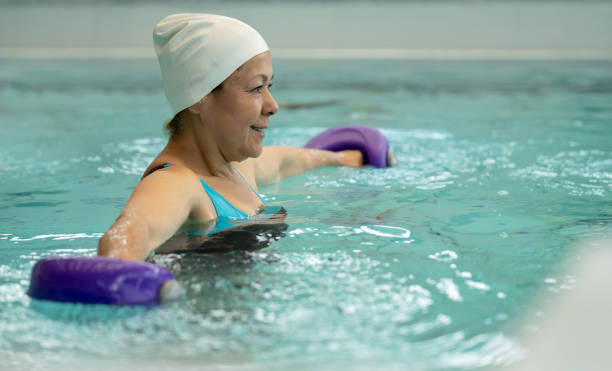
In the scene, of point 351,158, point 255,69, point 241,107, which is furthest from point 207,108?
point 351,158

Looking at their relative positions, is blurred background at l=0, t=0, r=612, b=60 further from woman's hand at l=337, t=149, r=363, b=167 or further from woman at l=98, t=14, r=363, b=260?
woman at l=98, t=14, r=363, b=260

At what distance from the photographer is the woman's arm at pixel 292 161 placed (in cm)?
421

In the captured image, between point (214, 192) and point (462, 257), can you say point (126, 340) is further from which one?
point (462, 257)

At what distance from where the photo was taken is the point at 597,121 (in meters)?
7.17

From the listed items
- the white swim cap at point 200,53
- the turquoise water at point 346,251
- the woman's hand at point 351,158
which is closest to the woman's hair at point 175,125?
the white swim cap at point 200,53

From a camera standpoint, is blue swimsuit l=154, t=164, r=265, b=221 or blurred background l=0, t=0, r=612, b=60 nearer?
blue swimsuit l=154, t=164, r=265, b=221

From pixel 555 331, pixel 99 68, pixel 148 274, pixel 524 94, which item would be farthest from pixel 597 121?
pixel 99 68

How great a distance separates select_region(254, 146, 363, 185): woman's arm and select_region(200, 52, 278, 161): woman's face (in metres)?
1.11

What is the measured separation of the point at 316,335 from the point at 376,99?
307 inches

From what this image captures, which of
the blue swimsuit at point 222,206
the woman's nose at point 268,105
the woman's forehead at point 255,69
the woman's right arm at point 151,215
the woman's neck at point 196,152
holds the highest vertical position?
the woman's forehead at point 255,69

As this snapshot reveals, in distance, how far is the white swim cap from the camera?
2.78 m

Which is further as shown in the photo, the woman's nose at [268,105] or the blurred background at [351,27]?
the blurred background at [351,27]

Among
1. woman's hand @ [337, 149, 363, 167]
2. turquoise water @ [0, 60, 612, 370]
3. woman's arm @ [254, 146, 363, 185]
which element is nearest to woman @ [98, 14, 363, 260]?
turquoise water @ [0, 60, 612, 370]

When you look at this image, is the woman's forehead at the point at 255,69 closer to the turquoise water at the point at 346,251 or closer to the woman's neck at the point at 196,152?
the woman's neck at the point at 196,152
